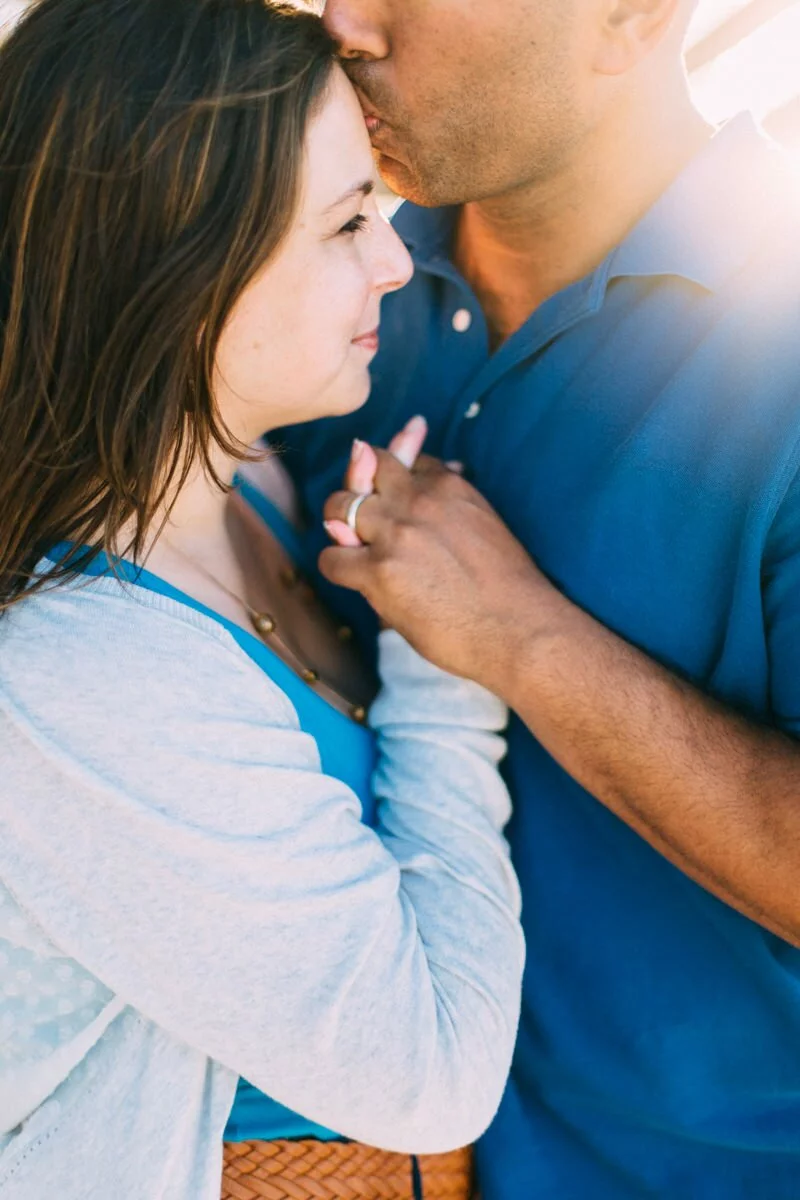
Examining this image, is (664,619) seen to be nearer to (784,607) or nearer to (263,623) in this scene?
(784,607)

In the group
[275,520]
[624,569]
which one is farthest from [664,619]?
[275,520]

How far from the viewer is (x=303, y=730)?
50.2 inches

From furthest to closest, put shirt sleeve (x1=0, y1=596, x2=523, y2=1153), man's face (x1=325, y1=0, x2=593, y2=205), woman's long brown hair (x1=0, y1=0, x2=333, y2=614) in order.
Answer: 1. man's face (x1=325, y1=0, x2=593, y2=205)
2. woman's long brown hair (x1=0, y1=0, x2=333, y2=614)
3. shirt sleeve (x1=0, y1=596, x2=523, y2=1153)

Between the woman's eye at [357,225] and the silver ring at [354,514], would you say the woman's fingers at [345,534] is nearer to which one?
the silver ring at [354,514]

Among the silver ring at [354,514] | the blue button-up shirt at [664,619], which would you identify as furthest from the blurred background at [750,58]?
the silver ring at [354,514]

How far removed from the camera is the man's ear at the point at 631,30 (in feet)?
4.92

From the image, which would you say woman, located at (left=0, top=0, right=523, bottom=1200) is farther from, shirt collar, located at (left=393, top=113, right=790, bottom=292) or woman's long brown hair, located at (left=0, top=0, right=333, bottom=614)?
shirt collar, located at (left=393, top=113, right=790, bottom=292)

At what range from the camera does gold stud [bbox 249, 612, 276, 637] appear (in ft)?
4.55

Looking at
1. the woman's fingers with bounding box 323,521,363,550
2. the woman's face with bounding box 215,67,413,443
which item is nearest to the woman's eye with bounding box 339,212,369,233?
the woman's face with bounding box 215,67,413,443

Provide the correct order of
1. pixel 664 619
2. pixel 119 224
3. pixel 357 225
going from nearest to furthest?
pixel 119 224, pixel 664 619, pixel 357 225

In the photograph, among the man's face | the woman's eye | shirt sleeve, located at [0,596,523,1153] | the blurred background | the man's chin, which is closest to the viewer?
shirt sleeve, located at [0,596,523,1153]

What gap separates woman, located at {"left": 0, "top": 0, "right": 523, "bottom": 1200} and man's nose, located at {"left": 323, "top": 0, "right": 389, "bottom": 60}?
75 mm

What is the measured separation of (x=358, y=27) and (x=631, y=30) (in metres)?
0.39

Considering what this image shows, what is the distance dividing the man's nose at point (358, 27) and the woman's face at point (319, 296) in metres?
0.11
